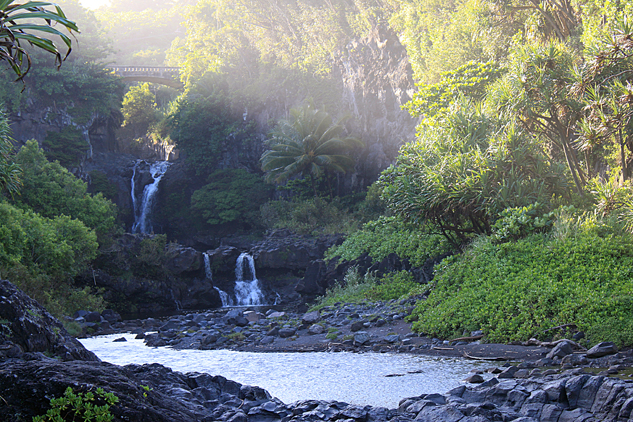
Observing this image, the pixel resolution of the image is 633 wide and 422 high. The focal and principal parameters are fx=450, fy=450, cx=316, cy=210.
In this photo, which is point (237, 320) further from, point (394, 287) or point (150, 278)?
point (150, 278)

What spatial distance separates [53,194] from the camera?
2047 cm

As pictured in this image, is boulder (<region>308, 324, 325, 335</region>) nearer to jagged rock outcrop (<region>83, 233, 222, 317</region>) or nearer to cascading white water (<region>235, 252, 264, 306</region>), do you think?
jagged rock outcrop (<region>83, 233, 222, 317</region>)

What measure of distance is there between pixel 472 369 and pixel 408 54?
19.4 m

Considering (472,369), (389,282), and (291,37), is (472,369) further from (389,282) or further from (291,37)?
(291,37)

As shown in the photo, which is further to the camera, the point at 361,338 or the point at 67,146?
the point at 67,146

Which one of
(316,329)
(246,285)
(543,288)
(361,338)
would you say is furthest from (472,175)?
(246,285)

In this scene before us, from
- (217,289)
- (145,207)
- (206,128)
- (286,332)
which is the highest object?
(206,128)

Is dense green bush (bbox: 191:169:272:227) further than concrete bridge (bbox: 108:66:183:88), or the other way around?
concrete bridge (bbox: 108:66:183:88)

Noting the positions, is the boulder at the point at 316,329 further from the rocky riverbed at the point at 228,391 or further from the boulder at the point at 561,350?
the boulder at the point at 561,350

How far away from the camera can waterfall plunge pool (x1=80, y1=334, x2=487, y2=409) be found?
20.0 ft

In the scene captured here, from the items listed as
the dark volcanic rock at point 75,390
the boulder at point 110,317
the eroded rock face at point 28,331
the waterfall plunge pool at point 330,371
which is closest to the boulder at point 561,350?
the waterfall plunge pool at point 330,371

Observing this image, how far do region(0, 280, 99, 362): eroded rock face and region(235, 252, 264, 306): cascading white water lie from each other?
745 inches

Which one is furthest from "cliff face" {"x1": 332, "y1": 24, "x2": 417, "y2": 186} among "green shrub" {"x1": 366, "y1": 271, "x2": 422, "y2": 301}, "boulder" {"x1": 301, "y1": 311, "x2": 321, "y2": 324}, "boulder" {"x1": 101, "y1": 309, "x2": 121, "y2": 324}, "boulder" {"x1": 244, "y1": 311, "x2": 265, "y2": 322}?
"boulder" {"x1": 101, "y1": 309, "x2": 121, "y2": 324}

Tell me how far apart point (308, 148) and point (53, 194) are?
49.3ft
